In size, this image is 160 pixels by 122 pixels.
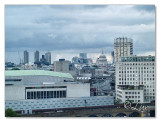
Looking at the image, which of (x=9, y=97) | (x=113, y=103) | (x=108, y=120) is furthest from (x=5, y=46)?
(x=113, y=103)

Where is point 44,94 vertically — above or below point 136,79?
below


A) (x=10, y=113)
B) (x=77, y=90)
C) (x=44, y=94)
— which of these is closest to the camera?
(x=10, y=113)

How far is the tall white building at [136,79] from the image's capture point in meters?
14.6

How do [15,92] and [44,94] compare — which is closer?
[15,92]

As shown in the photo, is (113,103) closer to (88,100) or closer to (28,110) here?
(88,100)

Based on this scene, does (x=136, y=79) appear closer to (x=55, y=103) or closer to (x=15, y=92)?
(x=55, y=103)

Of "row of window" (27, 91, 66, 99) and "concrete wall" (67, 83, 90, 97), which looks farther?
"concrete wall" (67, 83, 90, 97)

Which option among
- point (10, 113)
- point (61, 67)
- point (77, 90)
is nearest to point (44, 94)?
point (77, 90)

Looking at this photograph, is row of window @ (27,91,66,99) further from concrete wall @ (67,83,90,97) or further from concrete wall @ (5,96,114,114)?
concrete wall @ (5,96,114,114)

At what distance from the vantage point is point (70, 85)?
15578 mm

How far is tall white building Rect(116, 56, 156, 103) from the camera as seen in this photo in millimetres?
14586

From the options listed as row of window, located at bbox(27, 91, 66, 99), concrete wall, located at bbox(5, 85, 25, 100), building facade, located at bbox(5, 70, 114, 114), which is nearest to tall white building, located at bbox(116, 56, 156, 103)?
building facade, located at bbox(5, 70, 114, 114)

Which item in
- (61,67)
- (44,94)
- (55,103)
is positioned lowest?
(55,103)

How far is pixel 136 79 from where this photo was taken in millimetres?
15727
